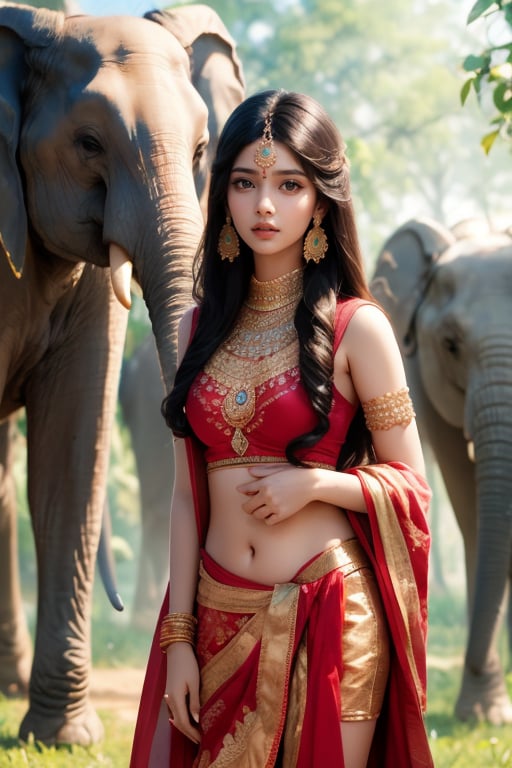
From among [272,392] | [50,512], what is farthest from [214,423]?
[50,512]

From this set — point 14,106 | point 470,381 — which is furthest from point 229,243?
point 470,381

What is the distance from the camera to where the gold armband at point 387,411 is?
295 centimetres

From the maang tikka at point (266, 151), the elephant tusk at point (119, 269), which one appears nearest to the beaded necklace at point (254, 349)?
the maang tikka at point (266, 151)

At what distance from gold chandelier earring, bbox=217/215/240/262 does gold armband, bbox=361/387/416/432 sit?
45cm

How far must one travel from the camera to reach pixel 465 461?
7762 millimetres

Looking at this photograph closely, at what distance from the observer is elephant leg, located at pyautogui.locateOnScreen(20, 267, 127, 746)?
208 inches

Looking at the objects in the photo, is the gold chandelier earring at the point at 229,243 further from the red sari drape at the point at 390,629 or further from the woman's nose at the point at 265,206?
the red sari drape at the point at 390,629

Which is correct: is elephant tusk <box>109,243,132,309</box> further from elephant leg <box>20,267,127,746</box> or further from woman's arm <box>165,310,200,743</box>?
woman's arm <box>165,310,200,743</box>

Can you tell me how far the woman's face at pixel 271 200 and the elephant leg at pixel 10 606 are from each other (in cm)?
393

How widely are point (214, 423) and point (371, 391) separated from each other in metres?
0.33

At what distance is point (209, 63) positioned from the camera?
5535mm

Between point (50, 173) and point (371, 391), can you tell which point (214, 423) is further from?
point (50, 173)

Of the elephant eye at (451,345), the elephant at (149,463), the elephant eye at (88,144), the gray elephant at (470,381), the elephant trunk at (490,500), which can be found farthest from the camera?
the elephant at (149,463)

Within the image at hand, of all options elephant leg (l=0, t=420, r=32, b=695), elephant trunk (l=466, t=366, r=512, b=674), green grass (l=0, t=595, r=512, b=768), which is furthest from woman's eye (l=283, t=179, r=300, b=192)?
elephant leg (l=0, t=420, r=32, b=695)
